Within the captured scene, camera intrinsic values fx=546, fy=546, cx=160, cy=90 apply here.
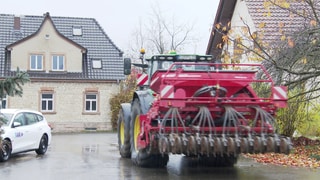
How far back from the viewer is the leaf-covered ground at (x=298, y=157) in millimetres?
13578

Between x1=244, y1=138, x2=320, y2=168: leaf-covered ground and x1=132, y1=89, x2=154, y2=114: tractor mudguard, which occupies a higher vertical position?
x1=132, y1=89, x2=154, y2=114: tractor mudguard

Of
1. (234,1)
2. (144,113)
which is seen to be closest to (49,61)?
(234,1)

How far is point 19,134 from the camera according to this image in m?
15.8

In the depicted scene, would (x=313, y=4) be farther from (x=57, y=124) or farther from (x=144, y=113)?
(x=57, y=124)

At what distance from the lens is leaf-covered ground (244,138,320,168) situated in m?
13.6

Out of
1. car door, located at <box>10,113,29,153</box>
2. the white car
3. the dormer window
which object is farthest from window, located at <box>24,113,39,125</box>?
the dormer window

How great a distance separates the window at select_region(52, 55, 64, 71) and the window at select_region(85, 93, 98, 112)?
288cm

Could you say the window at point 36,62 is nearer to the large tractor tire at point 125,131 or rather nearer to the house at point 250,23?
the house at point 250,23

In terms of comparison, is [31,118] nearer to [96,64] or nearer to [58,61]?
[58,61]

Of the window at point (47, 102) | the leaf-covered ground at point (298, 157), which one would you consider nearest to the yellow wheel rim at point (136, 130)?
the leaf-covered ground at point (298, 157)

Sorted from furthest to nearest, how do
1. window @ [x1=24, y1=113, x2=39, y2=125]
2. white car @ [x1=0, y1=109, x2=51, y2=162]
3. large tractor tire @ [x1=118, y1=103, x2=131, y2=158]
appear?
window @ [x1=24, y1=113, x2=39, y2=125]
white car @ [x1=0, y1=109, x2=51, y2=162]
large tractor tire @ [x1=118, y1=103, x2=131, y2=158]

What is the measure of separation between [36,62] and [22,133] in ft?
82.3

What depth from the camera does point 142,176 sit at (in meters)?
11.2

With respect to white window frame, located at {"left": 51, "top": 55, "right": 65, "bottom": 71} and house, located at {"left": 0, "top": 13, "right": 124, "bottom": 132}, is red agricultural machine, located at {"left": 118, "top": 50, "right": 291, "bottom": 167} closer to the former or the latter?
house, located at {"left": 0, "top": 13, "right": 124, "bottom": 132}
